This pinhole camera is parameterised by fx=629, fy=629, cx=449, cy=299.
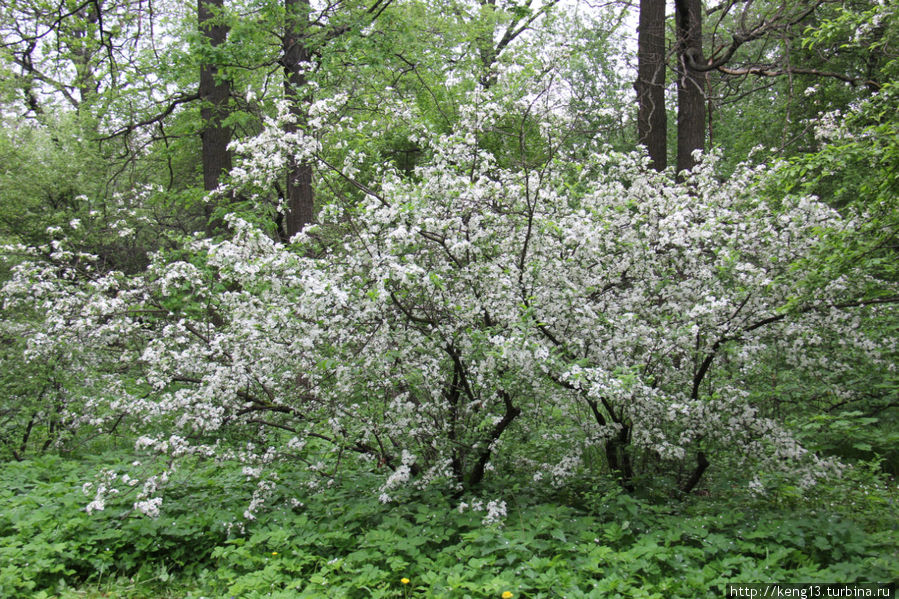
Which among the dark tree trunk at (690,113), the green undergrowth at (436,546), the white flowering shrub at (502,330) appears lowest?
the green undergrowth at (436,546)

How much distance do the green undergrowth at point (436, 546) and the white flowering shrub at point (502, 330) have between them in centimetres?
32

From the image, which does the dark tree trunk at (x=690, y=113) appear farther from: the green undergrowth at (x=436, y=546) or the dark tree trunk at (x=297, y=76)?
the dark tree trunk at (x=297, y=76)

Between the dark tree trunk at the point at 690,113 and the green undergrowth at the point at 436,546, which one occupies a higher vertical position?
the dark tree trunk at the point at 690,113

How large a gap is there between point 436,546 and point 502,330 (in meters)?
1.65

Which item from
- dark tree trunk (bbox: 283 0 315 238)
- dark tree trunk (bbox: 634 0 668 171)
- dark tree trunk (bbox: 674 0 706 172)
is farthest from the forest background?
dark tree trunk (bbox: 283 0 315 238)

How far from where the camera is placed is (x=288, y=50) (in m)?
9.88

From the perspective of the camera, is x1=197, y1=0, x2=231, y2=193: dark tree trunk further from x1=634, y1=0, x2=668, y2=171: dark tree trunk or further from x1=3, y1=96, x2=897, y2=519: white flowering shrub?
x1=634, y1=0, x2=668, y2=171: dark tree trunk

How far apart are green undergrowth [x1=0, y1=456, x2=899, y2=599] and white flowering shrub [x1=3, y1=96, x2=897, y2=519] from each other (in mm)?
318

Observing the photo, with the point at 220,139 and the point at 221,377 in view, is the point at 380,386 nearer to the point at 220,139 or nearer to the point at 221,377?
the point at 221,377

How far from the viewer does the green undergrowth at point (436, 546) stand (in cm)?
384

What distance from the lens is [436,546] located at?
4590mm

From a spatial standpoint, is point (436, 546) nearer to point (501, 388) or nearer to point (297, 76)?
point (501, 388)

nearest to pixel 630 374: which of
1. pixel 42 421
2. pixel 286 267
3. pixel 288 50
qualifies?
pixel 286 267

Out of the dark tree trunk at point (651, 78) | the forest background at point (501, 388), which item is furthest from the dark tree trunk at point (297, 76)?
the dark tree trunk at point (651, 78)
